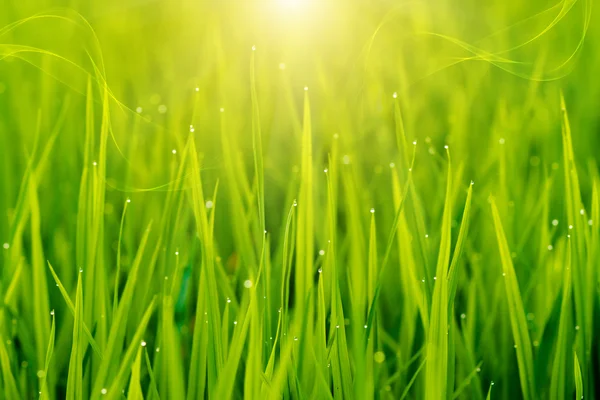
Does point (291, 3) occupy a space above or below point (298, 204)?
above

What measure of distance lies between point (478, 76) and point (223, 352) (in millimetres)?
709

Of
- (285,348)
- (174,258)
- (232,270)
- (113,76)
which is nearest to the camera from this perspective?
(285,348)

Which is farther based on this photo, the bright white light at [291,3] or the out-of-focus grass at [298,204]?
the bright white light at [291,3]

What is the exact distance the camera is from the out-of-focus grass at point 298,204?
23.9 inches

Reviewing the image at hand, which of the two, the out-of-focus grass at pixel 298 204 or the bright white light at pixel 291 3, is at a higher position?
the bright white light at pixel 291 3

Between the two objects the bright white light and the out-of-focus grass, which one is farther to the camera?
the bright white light

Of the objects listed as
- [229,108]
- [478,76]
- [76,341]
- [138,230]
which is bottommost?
[76,341]

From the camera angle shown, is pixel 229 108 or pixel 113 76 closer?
pixel 229 108

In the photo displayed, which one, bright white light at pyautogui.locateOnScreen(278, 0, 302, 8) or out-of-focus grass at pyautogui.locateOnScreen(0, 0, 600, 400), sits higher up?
bright white light at pyautogui.locateOnScreen(278, 0, 302, 8)

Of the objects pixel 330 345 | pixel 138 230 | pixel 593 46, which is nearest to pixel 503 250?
pixel 330 345

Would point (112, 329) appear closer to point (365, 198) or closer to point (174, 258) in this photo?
point (174, 258)

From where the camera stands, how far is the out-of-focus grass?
607mm

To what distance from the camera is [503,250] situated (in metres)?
0.63

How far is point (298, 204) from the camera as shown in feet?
2.18
